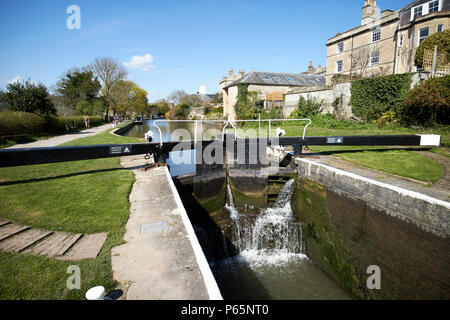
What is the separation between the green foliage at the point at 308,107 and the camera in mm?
17923

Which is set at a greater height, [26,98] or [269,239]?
[26,98]

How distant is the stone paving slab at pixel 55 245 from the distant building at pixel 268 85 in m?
22.2

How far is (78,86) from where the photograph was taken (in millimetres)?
35750

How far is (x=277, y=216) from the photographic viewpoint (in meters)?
7.02

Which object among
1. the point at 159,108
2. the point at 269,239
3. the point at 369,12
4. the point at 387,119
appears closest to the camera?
the point at 269,239

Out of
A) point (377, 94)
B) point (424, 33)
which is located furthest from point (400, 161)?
point (424, 33)

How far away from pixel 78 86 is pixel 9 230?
4054 centimetres

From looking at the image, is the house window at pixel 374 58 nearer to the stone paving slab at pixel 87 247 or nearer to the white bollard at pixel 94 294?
the stone paving slab at pixel 87 247

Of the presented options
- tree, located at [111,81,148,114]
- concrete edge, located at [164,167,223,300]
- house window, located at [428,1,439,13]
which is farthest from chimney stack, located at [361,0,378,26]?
tree, located at [111,81,148,114]

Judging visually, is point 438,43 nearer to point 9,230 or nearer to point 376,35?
point 376,35

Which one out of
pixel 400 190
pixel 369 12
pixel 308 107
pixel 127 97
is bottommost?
pixel 400 190
